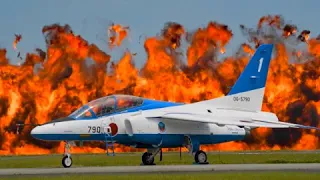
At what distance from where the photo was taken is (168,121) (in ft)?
148

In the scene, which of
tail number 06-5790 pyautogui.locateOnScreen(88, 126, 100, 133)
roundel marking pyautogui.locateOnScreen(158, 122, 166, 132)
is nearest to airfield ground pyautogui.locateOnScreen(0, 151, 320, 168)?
roundel marking pyautogui.locateOnScreen(158, 122, 166, 132)

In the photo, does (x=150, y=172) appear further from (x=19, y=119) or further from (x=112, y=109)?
(x=19, y=119)

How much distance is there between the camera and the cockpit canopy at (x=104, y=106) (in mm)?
42594

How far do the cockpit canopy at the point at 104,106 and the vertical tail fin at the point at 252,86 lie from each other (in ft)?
25.1

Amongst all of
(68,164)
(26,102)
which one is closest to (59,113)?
(26,102)

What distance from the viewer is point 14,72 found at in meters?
80.3

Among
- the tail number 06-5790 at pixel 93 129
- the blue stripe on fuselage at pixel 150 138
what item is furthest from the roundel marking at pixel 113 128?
the tail number 06-5790 at pixel 93 129

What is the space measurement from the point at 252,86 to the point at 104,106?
11216 millimetres

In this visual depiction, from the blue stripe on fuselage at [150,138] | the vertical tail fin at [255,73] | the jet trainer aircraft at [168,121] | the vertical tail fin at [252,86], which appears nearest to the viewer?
the blue stripe on fuselage at [150,138]

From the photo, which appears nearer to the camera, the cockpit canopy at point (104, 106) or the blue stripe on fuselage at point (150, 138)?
the blue stripe on fuselage at point (150, 138)

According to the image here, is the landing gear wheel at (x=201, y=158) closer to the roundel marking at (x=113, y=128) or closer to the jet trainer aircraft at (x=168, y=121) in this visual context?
the jet trainer aircraft at (x=168, y=121)

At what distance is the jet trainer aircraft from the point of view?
42.2 m

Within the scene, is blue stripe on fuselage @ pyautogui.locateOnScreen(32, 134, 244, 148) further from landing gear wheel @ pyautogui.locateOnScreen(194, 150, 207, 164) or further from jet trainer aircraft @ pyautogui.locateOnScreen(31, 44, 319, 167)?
landing gear wheel @ pyautogui.locateOnScreen(194, 150, 207, 164)

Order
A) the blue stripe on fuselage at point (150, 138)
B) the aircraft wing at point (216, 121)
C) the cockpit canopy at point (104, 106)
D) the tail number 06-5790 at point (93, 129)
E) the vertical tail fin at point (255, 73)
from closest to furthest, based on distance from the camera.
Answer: the blue stripe on fuselage at point (150, 138)
the tail number 06-5790 at point (93, 129)
the cockpit canopy at point (104, 106)
the aircraft wing at point (216, 121)
the vertical tail fin at point (255, 73)
